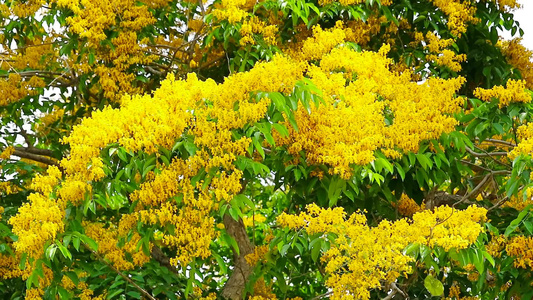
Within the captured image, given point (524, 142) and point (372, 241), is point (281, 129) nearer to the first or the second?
point (372, 241)

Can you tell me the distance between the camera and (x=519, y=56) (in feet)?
23.6

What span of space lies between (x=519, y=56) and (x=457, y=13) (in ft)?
3.17

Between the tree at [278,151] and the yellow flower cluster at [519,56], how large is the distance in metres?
0.01

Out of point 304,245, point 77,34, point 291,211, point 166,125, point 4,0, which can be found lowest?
point 304,245

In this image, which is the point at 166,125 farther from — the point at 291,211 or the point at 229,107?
the point at 291,211

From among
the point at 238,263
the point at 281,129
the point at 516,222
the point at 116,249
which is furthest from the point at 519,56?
the point at 116,249

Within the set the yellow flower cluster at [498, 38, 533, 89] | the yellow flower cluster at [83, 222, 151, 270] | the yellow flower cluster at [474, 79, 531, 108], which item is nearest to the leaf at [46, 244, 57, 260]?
the yellow flower cluster at [83, 222, 151, 270]

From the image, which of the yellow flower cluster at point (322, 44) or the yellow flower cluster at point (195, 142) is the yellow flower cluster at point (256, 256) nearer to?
the yellow flower cluster at point (195, 142)

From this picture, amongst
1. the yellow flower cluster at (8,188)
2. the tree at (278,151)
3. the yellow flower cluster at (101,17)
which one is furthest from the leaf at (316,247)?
the yellow flower cluster at (8,188)

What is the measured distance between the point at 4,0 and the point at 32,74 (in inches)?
24.9

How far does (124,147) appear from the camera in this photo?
15.6 ft

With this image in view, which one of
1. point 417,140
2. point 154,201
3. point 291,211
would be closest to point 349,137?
point 417,140

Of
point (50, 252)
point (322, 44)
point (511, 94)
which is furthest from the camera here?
point (322, 44)

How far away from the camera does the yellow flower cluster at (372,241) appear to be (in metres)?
4.61
